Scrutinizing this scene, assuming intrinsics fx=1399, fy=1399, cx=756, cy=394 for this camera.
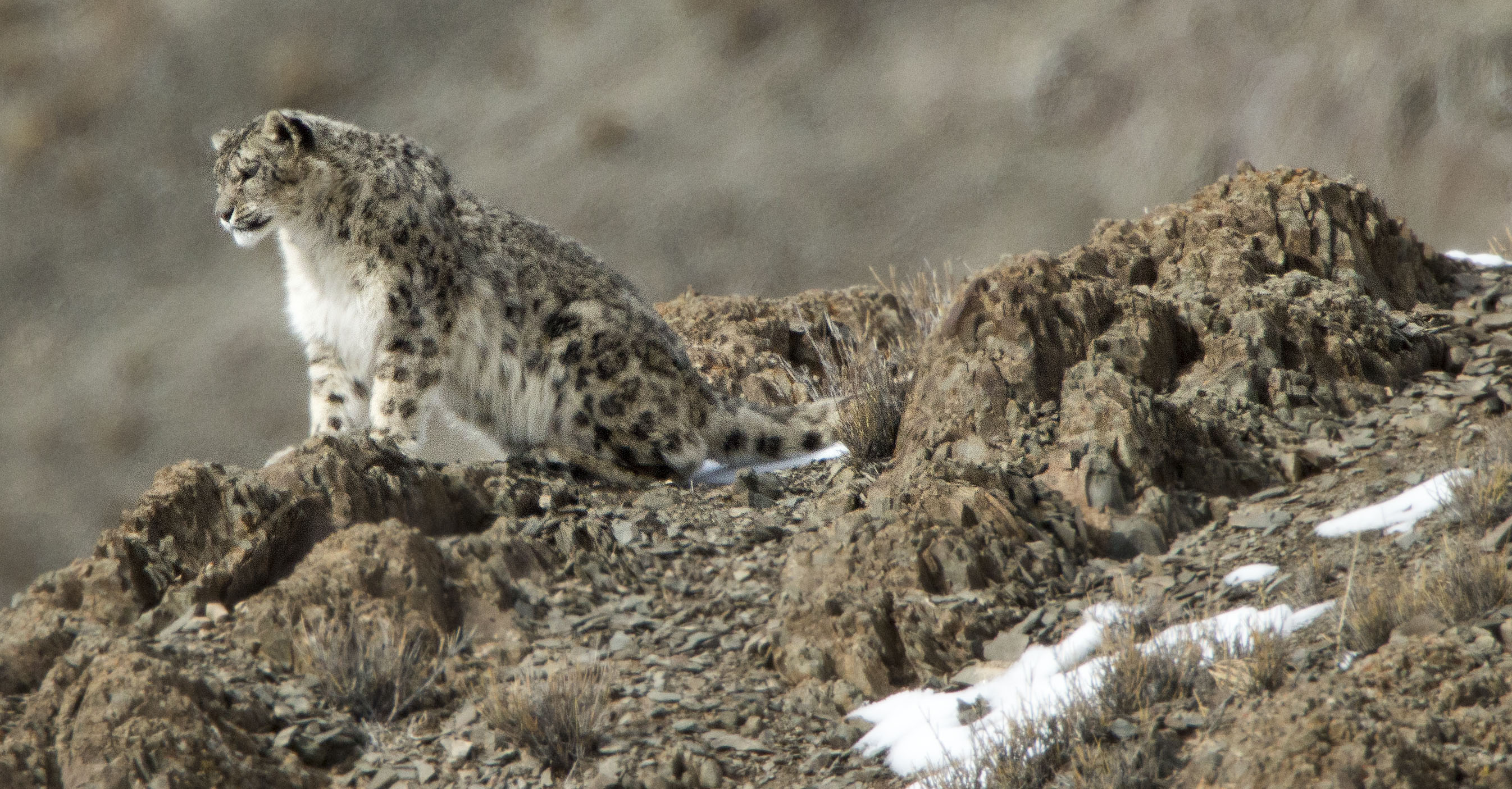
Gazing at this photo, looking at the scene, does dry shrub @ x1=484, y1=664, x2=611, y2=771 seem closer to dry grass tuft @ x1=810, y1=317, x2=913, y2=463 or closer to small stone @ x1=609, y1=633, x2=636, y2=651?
small stone @ x1=609, y1=633, x2=636, y2=651

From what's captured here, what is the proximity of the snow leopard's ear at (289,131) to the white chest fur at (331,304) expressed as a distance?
51 cm

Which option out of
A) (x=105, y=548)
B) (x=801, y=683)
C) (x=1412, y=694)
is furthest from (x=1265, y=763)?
(x=105, y=548)

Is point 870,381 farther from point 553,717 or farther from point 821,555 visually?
point 553,717

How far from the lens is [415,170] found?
809 centimetres

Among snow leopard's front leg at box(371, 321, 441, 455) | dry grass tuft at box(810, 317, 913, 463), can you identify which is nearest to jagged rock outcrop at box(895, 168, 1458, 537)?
dry grass tuft at box(810, 317, 913, 463)

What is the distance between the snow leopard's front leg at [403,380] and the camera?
24.8 feet

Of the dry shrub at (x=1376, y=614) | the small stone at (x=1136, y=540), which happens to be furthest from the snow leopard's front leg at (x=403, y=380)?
the dry shrub at (x=1376, y=614)

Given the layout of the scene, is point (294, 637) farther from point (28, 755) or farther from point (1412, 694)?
point (1412, 694)

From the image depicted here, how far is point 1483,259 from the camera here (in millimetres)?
9312

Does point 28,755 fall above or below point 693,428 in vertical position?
below

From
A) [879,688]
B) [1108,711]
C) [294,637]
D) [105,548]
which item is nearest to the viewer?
[1108,711]

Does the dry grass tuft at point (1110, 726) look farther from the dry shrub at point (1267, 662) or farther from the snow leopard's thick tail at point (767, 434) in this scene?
the snow leopard's thick tail at point (767, 434)

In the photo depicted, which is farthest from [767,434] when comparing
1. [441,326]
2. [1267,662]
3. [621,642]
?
[1267,662]

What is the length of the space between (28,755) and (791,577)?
2.81 metres
